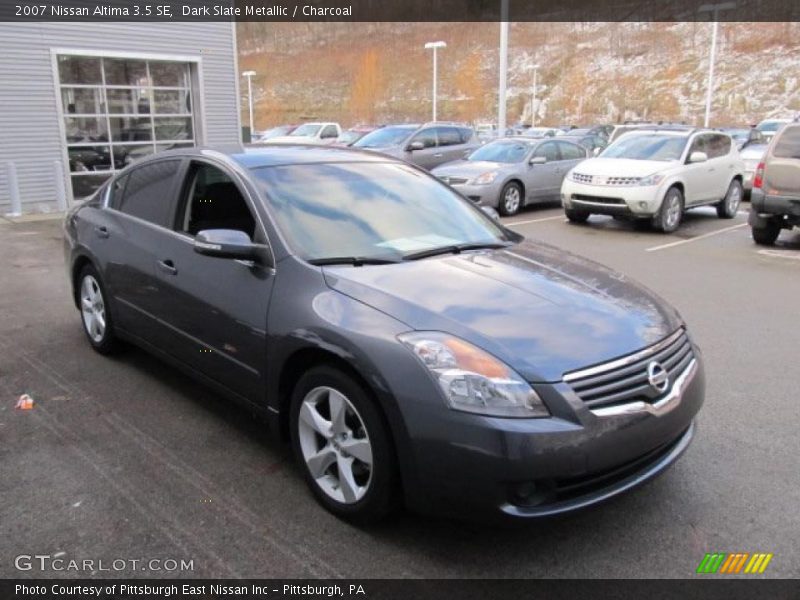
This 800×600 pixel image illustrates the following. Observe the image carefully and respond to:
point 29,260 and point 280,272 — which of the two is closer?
point 280,272

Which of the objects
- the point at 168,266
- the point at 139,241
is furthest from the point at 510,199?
the point at 168,266

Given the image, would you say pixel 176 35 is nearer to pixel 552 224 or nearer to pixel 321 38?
pixel 552 224

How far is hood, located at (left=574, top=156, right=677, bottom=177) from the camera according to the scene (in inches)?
459

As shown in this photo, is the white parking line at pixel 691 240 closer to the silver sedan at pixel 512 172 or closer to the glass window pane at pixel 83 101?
the silver sedan at pixel 512 172

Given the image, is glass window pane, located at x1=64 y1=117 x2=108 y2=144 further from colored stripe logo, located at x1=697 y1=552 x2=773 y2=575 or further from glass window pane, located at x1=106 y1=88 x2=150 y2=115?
colored stripe logo, located at x1=697 y1=552 x2=773 y2=575

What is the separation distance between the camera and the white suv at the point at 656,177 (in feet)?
37.9

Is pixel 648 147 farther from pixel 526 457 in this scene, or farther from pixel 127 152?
pixel 526 457

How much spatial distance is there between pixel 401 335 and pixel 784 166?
8907 mm

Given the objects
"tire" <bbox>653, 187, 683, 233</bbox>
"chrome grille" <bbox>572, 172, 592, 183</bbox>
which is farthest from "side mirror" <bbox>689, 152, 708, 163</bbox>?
"chrome grille" <bbox>572, 172, 592, 183</bbox>

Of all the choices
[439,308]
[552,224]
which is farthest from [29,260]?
[552,224]

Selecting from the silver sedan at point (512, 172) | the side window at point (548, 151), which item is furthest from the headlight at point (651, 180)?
the side window at point (548, 151)

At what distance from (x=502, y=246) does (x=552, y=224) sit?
29.7 ft

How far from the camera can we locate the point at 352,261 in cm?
343

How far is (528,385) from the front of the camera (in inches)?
104
